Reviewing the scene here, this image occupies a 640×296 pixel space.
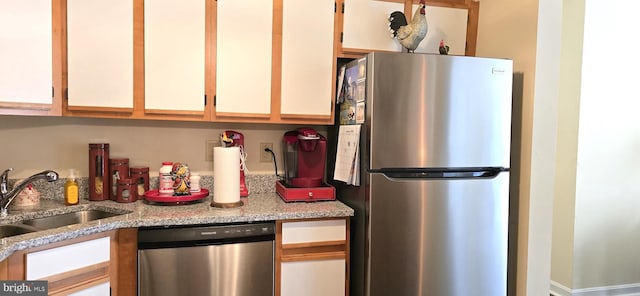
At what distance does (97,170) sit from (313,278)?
1.33 meters

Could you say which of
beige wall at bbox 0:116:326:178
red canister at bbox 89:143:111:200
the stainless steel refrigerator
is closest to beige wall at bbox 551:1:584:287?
the stainless steel refrigerator

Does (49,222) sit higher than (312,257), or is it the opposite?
(49,222)

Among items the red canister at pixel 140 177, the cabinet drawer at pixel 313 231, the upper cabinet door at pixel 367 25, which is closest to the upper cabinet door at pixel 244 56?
the upper cabinet door at pixel 367 25

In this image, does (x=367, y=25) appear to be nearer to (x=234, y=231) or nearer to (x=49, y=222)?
(x=234, y=231)

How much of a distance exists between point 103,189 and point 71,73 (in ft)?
2.12

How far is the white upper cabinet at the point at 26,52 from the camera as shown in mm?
1768

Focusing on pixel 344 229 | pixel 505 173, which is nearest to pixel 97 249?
pixel 344 229

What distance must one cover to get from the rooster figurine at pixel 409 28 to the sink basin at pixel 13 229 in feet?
6.99

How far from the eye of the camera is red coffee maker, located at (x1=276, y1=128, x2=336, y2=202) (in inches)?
87.3

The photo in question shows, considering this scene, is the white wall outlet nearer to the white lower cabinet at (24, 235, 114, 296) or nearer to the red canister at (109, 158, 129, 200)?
the red canister at (109, 158, 129, 200)

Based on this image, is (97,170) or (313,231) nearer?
(313,231)

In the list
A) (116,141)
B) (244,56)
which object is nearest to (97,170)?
(116,141)

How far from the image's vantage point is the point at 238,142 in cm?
233

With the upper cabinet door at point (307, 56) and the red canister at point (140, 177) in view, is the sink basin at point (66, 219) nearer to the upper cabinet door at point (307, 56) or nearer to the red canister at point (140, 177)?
the red canister at point (140, 177)
